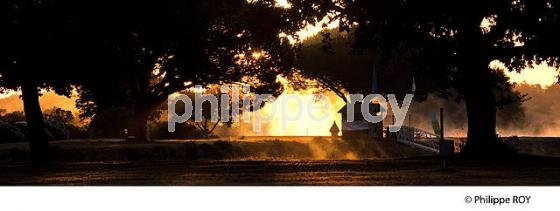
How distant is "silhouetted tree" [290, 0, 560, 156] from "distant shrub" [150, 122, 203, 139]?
4747 centimetres

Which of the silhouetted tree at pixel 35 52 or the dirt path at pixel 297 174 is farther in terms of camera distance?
the silhouetted tree at pixel 35 52

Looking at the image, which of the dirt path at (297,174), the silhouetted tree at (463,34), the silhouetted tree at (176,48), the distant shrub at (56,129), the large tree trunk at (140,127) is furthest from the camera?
the distant shrub at (56,129)

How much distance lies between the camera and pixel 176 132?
305ft

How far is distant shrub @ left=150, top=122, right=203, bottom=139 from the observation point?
3617 inches

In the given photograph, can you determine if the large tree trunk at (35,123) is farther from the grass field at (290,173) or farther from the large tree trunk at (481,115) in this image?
the large tree trunk at (481,115)

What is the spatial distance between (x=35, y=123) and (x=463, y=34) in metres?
18.4

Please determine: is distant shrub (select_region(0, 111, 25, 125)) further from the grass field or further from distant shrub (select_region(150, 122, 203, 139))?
the grass field

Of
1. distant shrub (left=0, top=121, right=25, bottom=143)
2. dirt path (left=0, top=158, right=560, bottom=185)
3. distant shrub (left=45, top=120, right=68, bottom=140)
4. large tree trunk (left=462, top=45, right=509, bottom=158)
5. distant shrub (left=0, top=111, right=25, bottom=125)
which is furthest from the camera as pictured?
distant shrub (left=0, top=111, right=25, bottom=125)

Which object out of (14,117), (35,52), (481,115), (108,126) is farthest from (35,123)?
(108,126)

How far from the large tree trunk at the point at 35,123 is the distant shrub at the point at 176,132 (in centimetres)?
4575

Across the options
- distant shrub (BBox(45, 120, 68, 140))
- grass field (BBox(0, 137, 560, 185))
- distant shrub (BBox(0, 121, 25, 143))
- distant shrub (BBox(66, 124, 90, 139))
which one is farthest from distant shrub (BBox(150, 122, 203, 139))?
grass field (BBox(0, 137, 560, 185))

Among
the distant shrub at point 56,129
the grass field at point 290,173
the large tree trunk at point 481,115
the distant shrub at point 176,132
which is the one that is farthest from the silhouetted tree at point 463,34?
the distant shrub at point 176,132

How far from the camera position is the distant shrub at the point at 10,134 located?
228 feet
